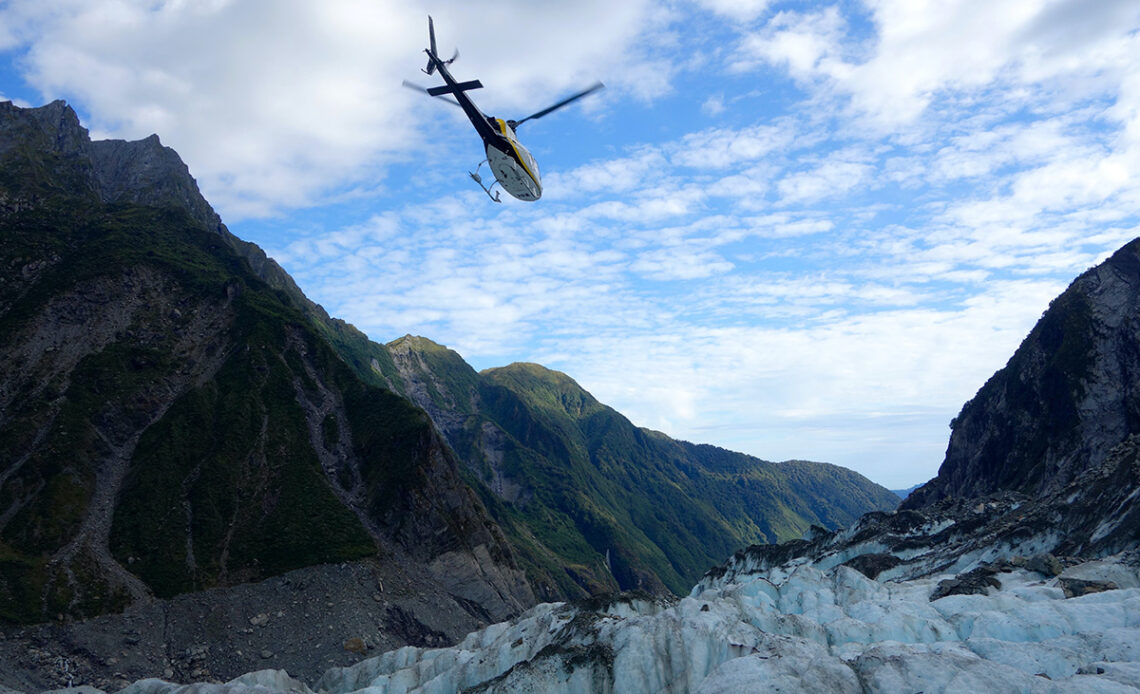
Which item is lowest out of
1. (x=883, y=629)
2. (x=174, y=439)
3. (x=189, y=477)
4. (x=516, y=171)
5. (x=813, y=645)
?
(x=883, y=629)

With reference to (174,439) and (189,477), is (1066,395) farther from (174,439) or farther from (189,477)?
(174,439)

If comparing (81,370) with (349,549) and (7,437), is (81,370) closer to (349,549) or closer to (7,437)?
(7,437)

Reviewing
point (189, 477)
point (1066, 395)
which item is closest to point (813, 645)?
point (189, 477)

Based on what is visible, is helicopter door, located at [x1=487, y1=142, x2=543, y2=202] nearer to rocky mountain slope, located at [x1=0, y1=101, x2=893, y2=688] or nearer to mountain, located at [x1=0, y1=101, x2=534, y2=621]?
rocky mountain slope, located at [x1=0, y1=101, x2=893, y2=688]

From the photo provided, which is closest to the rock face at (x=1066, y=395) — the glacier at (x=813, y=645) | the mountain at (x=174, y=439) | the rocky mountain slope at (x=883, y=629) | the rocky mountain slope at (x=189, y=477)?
the rocky mountain slope at (x=883, y=629)

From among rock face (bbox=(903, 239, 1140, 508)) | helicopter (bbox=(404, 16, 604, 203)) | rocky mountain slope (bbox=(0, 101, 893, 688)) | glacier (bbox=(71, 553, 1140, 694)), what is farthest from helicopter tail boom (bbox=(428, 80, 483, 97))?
rock face (bbox=(903, 239, 1140, 508))

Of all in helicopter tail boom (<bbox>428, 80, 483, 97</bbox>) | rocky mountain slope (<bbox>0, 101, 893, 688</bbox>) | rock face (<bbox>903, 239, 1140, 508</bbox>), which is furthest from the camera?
rock face (<bbox>903, 239, 1140, 508</bbox>)

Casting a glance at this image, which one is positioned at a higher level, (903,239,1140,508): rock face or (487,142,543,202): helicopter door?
(487,142,543,202): helicopter door
